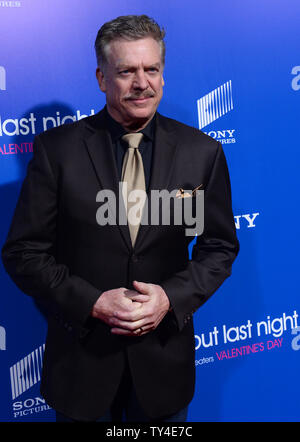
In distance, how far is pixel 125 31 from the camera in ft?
4.58

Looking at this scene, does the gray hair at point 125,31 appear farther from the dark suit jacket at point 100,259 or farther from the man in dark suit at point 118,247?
the dark suit jacket at point 100,259

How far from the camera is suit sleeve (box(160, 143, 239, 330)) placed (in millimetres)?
1454

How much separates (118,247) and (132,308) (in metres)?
0.19

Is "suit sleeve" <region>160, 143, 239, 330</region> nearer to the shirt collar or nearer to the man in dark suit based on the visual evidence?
the man in dark suit

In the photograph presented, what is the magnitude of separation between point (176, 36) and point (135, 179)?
97 cm

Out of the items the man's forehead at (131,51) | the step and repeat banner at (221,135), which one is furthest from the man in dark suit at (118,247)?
the step and repeat banner at (221,135)

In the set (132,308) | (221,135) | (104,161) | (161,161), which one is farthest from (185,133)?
(221,135)

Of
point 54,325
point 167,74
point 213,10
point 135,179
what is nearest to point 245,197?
point 167,74

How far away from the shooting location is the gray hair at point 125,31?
1.40 meters

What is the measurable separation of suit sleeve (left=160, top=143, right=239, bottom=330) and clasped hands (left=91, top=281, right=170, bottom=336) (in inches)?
2.4

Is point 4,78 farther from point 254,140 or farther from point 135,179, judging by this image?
point 254,140

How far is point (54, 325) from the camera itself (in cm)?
155

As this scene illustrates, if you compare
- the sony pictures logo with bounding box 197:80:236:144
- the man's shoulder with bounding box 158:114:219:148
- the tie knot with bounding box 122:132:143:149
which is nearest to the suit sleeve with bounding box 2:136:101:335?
the tie knot with bounding box 122:132:143:149

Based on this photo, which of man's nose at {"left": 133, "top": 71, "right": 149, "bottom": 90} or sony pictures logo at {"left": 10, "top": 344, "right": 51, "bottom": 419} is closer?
man's nose at {"left": 133, "top": 71, "right": 149, "bottom": 90}
